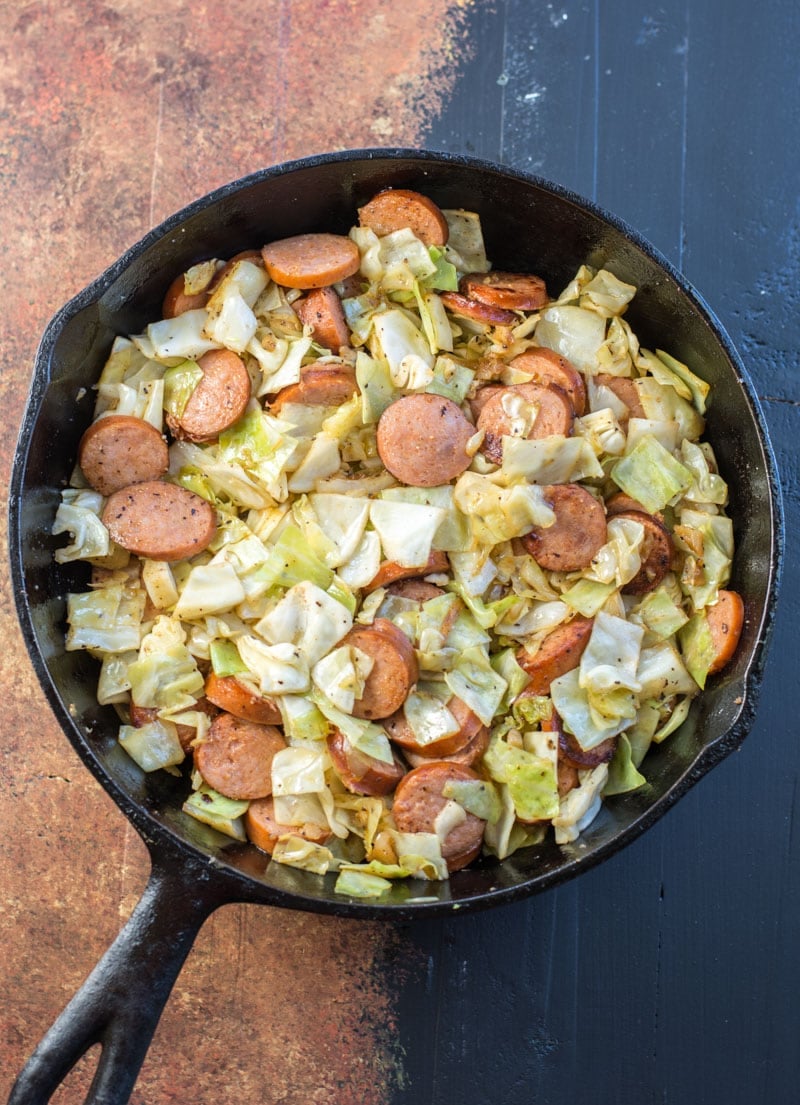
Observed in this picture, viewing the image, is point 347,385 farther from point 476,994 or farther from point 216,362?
point 476,994

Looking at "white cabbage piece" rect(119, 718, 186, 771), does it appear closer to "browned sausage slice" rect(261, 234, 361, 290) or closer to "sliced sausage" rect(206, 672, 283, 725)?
"sliced sausage" rect(206, 672, 283, 725)

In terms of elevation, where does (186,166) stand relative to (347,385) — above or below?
above

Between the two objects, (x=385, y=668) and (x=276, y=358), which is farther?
(x=276, y=358)

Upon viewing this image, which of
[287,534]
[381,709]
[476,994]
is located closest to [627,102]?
[287,534]

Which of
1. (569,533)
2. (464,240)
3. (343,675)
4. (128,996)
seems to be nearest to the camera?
(128,996)

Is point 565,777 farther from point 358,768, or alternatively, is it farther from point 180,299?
point 180,299

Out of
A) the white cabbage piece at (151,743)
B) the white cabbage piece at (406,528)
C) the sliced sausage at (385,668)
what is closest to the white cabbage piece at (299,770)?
the sliced sausage at (385,668)

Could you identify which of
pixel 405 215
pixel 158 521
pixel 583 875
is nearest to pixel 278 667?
pixel 158 521
